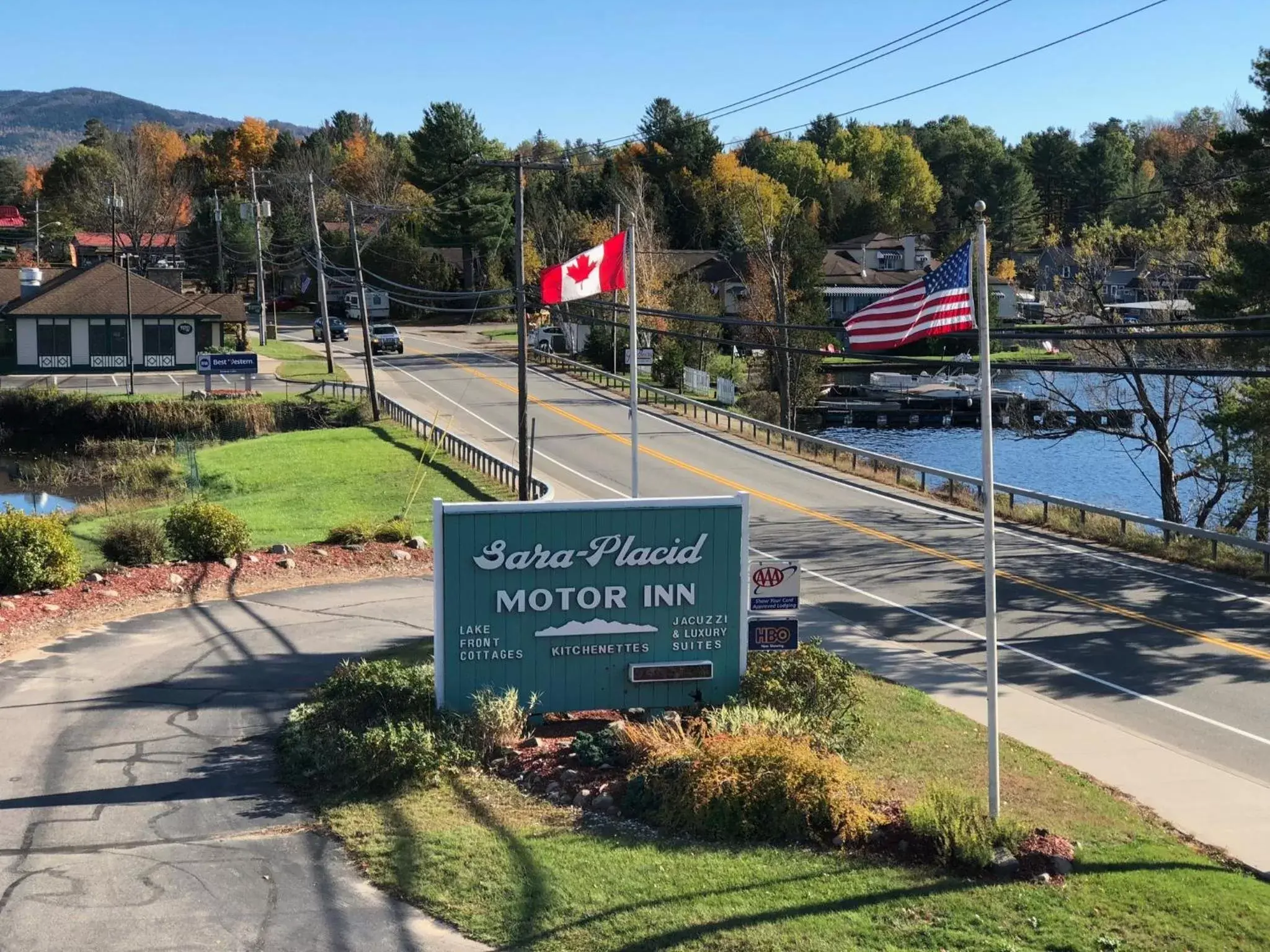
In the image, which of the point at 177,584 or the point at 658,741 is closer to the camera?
the point at 658,741

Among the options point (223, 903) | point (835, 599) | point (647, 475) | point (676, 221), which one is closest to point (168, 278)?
point (676, 221)

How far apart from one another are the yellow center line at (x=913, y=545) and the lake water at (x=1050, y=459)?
9751mm

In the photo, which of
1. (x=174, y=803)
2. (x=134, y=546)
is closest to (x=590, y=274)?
(x=134, y=546)

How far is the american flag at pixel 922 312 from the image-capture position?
12219mm

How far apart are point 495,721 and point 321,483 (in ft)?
86.9

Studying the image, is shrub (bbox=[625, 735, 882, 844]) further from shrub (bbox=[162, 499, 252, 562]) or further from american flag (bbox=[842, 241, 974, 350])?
shrub (bbox=[162, 499, 252, 562])

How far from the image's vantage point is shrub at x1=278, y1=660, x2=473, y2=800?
1290 cm

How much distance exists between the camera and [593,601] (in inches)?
585

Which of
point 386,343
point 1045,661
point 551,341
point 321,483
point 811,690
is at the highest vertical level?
point 551,341

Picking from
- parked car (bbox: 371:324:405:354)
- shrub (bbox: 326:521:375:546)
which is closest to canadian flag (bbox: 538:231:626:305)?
shrub (bbox: 326:521:375:546)

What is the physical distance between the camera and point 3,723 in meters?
15.2

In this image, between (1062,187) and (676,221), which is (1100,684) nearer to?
(676,221)

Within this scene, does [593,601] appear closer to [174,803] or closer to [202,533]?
[174,803]

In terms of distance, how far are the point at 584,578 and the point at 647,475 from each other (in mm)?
25120
